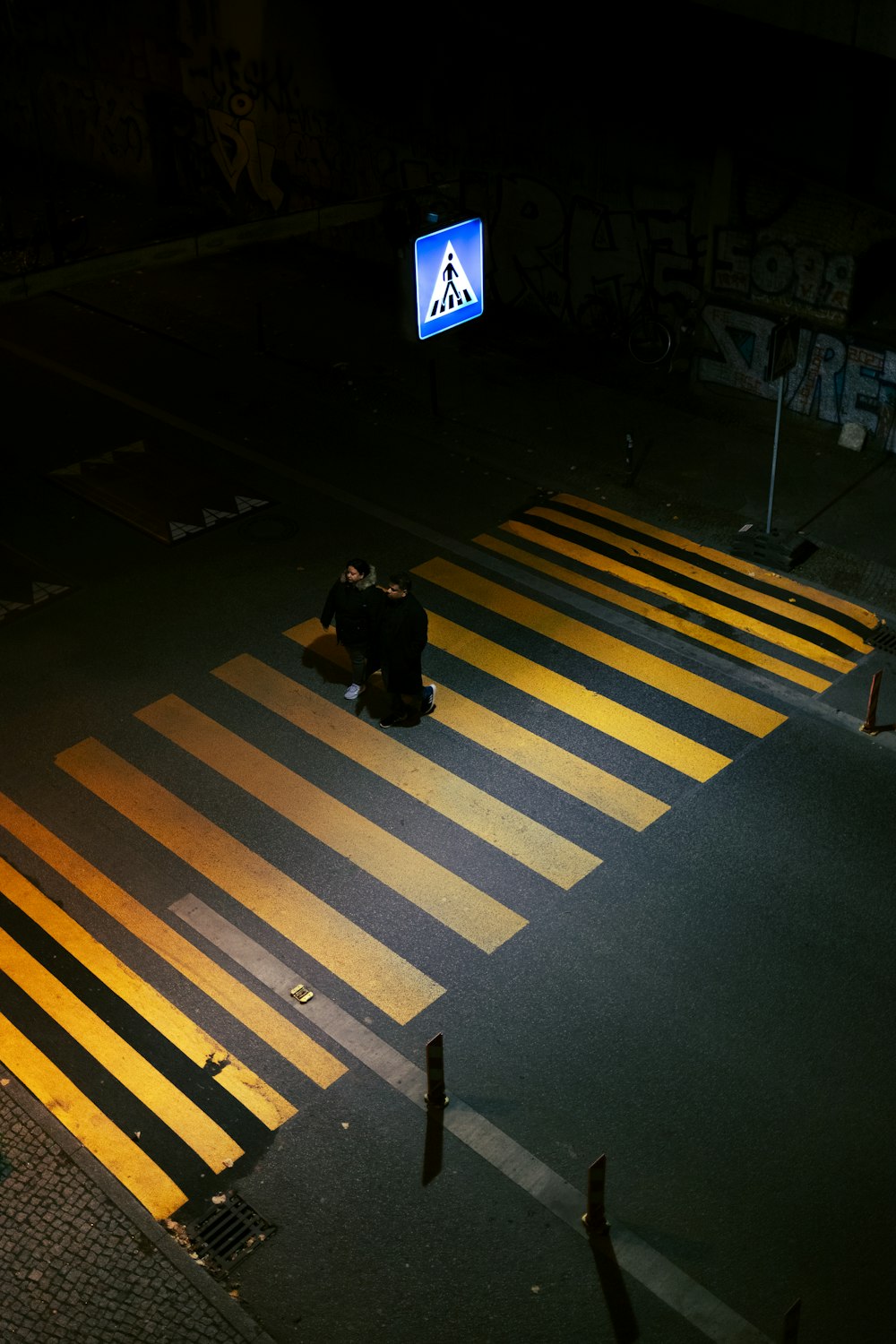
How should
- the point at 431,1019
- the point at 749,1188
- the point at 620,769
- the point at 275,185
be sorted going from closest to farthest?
the point at 749,1188
the point at 431,1019
the point at 620,769
the point at 275,185

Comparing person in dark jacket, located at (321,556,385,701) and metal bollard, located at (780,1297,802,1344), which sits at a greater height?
person in dark jacket, located at (321,556,385,701)

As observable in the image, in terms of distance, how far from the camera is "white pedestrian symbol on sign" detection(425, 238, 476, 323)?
17.2m

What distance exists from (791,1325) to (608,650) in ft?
26.6

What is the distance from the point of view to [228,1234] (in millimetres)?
9117

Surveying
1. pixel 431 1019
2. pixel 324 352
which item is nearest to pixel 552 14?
pixel 324 352

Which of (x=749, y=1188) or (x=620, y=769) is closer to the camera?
(x=749, y=1188)

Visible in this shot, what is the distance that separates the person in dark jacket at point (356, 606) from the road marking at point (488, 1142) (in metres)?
3.26

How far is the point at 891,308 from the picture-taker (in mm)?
18859

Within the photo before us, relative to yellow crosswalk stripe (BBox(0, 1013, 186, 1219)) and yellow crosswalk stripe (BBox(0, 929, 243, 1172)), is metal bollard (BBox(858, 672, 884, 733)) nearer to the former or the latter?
yellow crosswalk stripe (BBox(0, 929, 243, 1172))

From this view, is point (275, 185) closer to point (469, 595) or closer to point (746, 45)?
point (746, 45)

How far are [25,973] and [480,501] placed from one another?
9.00m

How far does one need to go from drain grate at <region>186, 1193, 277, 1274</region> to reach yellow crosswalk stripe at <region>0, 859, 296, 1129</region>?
28.8 inches

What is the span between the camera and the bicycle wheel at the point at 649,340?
21125 millimetres

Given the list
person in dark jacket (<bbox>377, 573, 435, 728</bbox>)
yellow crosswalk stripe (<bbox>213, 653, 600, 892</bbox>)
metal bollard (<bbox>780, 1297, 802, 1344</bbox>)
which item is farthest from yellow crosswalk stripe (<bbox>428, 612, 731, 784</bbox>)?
metal bollard (<bbox>780, 1297, 802, 1344</bbox>)
